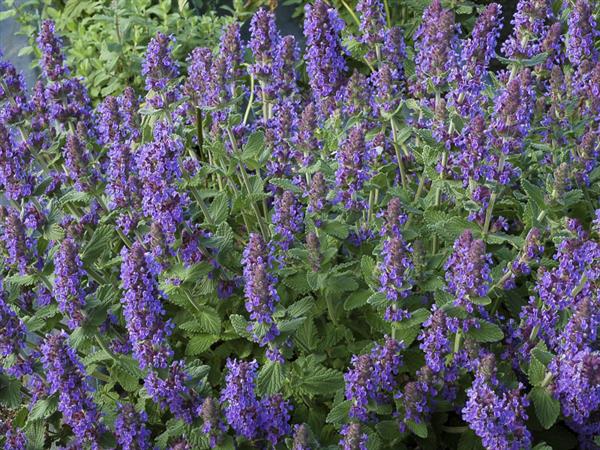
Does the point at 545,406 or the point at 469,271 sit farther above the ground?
the point at 469,271

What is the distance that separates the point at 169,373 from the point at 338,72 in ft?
6.39

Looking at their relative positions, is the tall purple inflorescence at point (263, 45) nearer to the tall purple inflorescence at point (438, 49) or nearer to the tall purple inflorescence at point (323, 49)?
the tall purple inflorescence at point (323, 49)

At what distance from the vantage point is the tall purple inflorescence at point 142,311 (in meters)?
3.21

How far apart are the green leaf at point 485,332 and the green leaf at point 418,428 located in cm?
40

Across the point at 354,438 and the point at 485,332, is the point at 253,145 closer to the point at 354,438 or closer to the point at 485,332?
the point at 485,332

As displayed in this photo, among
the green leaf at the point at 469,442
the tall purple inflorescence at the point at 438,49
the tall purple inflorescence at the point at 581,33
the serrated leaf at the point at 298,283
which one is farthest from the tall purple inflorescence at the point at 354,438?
the tall purple inflorescence at the point at 581,33

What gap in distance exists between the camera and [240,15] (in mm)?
7426


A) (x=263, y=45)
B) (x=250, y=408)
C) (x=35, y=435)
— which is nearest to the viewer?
(x=250, y=408)

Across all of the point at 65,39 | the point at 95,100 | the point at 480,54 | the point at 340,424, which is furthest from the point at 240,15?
the point at 340,424

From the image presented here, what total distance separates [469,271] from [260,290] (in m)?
0.78

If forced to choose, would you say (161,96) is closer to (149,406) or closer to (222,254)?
(222,254)

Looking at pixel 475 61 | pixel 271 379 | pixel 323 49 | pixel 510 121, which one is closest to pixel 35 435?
pixel 271 379

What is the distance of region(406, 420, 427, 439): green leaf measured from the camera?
3.30m

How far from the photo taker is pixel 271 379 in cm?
333
